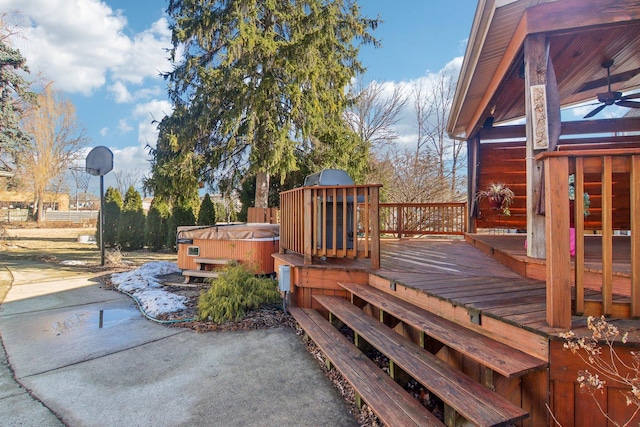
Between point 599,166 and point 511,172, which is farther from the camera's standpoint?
point 511,172

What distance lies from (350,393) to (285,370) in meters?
0.61

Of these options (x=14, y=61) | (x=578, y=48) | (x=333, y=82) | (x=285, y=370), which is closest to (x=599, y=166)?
(x=285, y=370)

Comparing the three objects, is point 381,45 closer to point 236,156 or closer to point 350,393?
point 236,156

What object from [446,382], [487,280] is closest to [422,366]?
[446,382]

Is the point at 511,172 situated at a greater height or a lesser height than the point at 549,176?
greater

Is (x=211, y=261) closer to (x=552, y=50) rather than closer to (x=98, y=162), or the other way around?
(x=98, y=162)

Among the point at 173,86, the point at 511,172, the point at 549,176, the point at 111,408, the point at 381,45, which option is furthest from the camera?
the point at 381,45

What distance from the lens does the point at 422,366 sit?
1.88 meters

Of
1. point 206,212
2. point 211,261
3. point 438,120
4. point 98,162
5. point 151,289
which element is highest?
point 438,120

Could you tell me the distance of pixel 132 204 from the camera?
12.1m

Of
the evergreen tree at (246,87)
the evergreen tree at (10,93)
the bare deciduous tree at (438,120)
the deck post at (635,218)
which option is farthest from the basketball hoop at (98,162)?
the bare deciduous tree at (438,120)

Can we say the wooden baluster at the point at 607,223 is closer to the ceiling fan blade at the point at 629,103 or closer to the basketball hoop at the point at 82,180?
the ceiling fan blade at the point at 629,103

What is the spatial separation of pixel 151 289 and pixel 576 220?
5.55m

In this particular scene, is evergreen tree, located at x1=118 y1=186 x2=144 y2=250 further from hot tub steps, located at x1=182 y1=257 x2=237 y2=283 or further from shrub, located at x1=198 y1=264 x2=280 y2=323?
shrub, located at x1=198 y1=264 x2=280 y2=323
